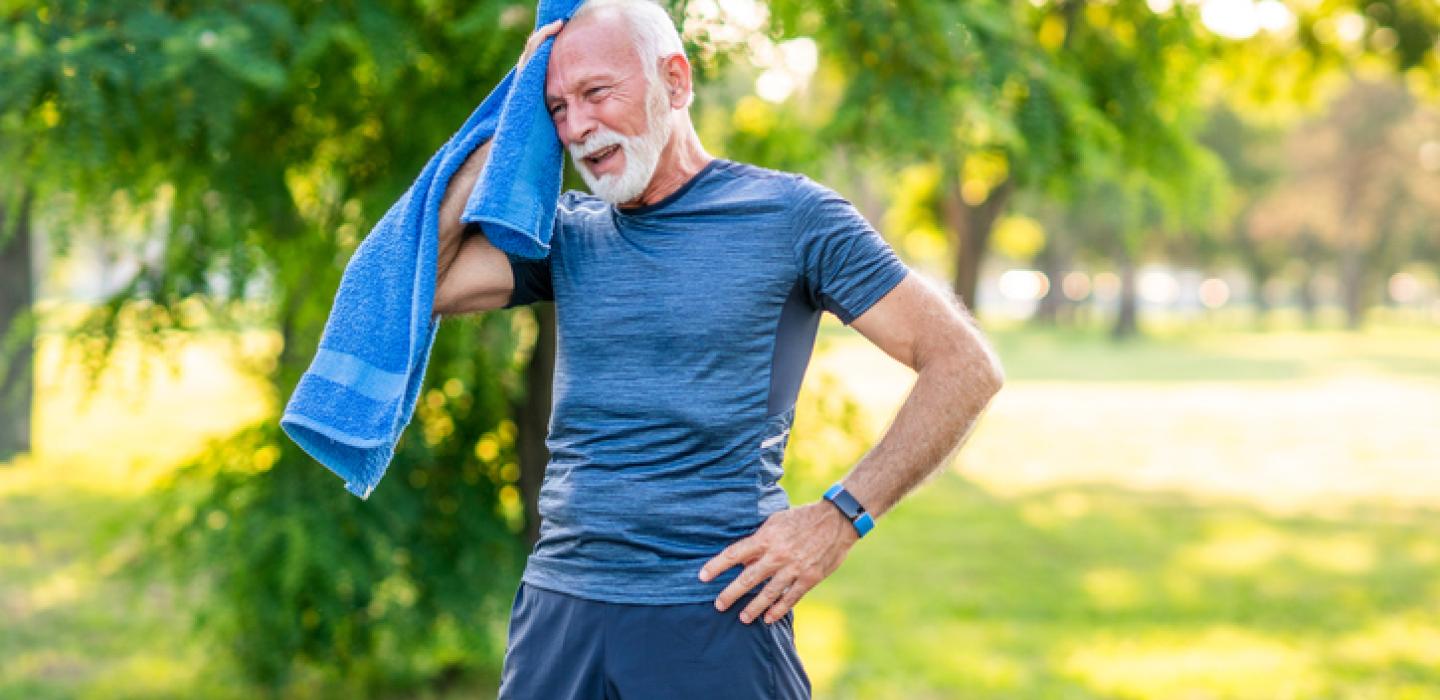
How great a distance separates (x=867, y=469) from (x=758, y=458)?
0.62 feet

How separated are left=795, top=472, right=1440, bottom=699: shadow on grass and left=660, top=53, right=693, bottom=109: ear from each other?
4841 millimetres

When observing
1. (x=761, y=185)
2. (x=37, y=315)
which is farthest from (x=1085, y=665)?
(x=761, y=185)

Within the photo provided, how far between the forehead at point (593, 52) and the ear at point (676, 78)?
0.21ft

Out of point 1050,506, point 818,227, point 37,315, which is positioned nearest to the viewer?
point 818,227

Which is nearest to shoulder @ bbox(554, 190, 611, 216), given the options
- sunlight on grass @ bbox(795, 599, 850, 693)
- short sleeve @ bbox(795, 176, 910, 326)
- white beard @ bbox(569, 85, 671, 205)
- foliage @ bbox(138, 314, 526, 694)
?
white beard @ bbox(569, 85, 671, 205)

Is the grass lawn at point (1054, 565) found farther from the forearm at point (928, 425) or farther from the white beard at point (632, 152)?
the white beard at point (632, 152)

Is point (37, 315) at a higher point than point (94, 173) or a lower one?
lower

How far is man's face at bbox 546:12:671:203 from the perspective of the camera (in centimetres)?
242

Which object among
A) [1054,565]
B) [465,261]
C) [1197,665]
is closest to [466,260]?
[465,261]

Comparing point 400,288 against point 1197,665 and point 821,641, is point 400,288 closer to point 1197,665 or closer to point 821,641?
point 821,641

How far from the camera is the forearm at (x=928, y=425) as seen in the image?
2.35 m

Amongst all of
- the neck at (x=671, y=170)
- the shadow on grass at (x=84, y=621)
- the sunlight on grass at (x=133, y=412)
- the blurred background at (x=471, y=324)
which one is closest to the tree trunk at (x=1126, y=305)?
the sunlight on grass at (x=133, y=412)

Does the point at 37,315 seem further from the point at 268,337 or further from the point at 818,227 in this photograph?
the point at 818,227

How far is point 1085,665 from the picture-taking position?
7.59m
